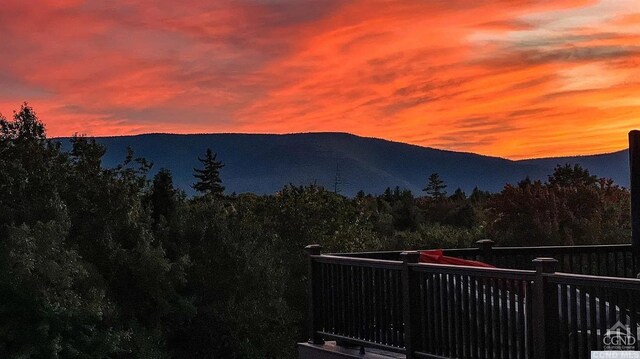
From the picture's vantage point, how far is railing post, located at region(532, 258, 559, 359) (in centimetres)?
690

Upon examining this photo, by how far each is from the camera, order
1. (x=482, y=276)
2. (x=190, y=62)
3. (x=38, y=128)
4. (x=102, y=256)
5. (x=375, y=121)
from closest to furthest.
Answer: (x=482, y=276), (x=102, y=256), (x=38, y=128), (x=190, y=62), (x=375, y=121)

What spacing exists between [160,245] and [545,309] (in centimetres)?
1760

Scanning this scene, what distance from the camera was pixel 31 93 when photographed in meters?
31.7

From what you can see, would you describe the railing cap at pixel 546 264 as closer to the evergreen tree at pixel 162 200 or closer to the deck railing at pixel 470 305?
the deck railing at pixel 470 305

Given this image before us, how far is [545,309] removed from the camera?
693 centimetres

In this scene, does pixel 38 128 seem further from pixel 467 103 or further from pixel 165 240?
pixel 467 103

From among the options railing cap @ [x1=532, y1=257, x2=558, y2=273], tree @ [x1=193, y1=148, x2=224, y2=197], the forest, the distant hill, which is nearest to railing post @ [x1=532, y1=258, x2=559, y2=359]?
railing cap @ [x1=532, y1=257, x2=558, y2=273]

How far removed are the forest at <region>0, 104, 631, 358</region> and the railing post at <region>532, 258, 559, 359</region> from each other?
1368 cm

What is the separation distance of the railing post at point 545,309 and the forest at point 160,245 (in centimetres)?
1368

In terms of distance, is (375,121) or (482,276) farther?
(375,121)

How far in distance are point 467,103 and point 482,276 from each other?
2378 centimetres

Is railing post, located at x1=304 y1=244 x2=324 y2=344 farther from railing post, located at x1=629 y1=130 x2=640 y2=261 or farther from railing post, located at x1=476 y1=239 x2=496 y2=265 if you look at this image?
railing post, located at x1=629 y1=130 x2=640 y2=261

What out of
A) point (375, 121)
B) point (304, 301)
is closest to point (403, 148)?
point (375, 121)

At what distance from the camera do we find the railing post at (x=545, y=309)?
690cm
